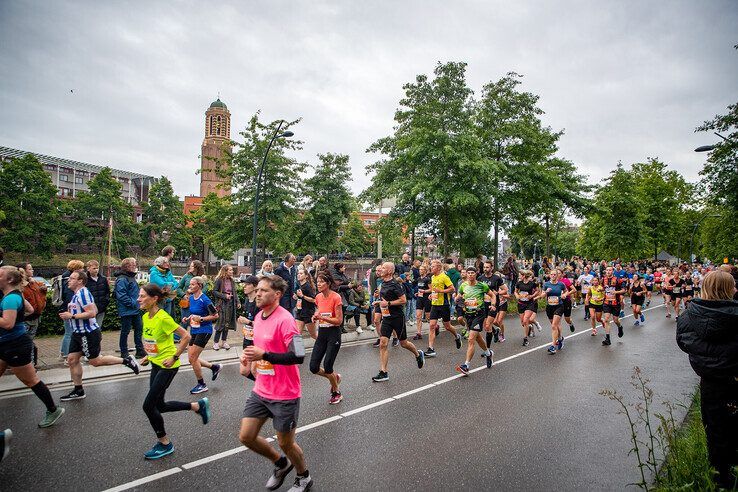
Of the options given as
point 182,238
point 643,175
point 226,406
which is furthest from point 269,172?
point 643,175

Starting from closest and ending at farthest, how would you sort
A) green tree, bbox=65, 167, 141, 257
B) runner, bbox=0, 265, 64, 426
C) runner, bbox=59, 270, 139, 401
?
runner, bbox=0, 265, 64, 426 < runner, bbox=59, 270, 139, 401 < green tree, bbox=65, 167, 141, 257

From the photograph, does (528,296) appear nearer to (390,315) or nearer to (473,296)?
(473,296)

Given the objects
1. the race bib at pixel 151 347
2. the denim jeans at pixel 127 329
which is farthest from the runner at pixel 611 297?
the denim jeans at pixel 127 329

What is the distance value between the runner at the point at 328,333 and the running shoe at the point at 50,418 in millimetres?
3214

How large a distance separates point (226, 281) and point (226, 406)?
12.2ft

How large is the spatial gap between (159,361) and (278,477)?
1.88 meters

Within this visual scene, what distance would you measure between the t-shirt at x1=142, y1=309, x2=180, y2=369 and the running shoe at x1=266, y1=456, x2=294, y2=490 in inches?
67.4

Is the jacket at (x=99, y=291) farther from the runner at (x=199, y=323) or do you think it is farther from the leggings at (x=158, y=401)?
the leggings at (x=158, y=401)

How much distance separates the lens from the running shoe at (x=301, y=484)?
3.71 meters

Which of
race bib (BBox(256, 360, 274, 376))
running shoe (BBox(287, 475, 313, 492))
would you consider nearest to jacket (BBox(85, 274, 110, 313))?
race bib (BBox(256, 360, 274, 376))

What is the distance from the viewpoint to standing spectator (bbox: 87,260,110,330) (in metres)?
8.07

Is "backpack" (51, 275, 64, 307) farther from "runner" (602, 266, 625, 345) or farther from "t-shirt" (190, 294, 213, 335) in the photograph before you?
"runner" (602, 266, 625, 345)

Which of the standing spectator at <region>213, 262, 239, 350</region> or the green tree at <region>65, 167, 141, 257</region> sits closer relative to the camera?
the standing spectator at <region>213, 262, 239, 350</region>

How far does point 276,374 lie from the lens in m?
3.73
